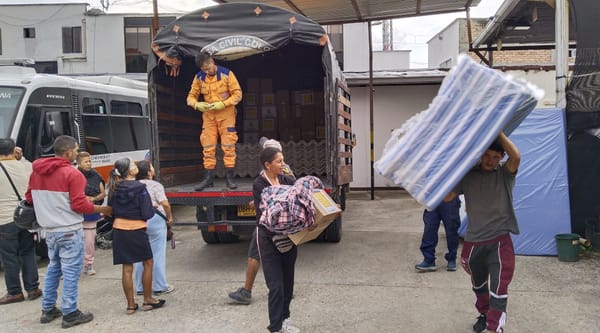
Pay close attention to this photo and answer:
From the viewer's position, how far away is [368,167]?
14.2 metres

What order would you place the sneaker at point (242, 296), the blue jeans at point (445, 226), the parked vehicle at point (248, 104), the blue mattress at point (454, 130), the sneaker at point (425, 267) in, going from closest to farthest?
the blue mattress at point (454, 130) → the sneaker at point (242, 296) → the blue jeans at point (445, 226) → the sneaker at point (425, 267) → the parked vehicle at point (248, 104)

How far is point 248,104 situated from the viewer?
29.6 ft

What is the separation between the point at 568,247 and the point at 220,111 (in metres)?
4.85

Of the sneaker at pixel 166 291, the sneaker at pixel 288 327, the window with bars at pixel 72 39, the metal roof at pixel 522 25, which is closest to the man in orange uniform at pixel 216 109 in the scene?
the sneaker at pixel 166 291

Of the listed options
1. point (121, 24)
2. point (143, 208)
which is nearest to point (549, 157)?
point (143, 208)

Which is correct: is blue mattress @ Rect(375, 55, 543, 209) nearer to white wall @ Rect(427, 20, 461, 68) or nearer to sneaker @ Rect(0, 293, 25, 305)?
sneaker @ Rect(0, 293, 25, 305)

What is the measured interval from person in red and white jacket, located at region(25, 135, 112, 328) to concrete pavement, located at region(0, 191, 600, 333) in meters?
0.35

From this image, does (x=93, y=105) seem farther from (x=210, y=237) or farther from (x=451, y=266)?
(x=451, y=266)

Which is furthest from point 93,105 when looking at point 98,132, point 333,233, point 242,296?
point 242,296

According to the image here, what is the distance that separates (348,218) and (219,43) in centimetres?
516

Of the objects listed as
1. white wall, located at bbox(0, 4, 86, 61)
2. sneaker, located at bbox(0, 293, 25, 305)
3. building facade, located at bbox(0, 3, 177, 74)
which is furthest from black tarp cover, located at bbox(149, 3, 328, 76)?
white wall, located at bbox(0, 4, 86, 61)

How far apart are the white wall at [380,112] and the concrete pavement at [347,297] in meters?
6.83

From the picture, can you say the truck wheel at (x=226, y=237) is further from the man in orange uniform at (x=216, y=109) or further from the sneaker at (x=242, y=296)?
the sneaker at (x=242, y=296)

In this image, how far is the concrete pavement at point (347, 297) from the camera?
4.49 m
